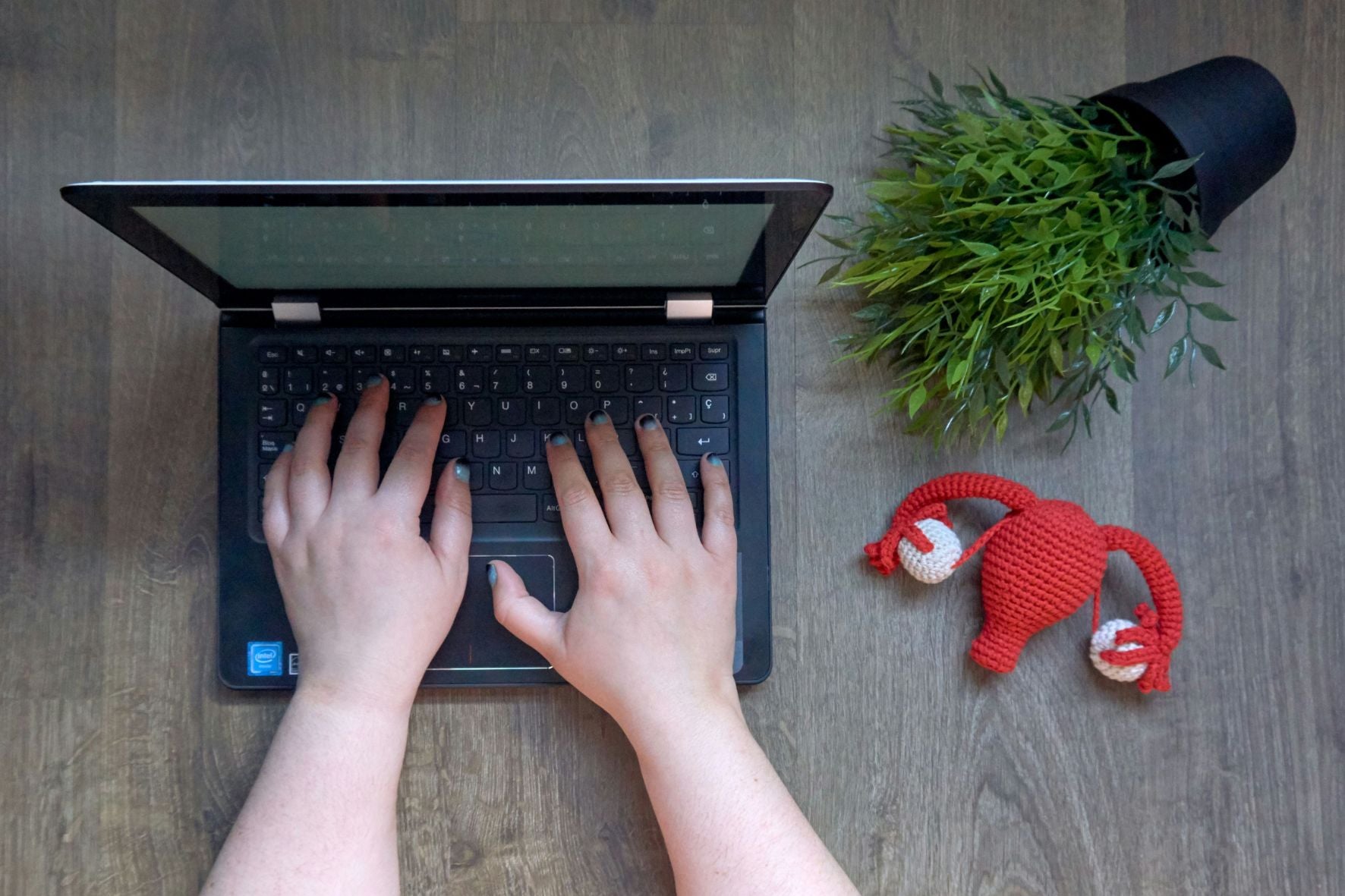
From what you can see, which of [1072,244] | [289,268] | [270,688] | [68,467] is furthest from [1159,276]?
[68,467]

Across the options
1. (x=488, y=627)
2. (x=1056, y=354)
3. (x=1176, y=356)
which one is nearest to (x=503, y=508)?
(x=488, y=627)

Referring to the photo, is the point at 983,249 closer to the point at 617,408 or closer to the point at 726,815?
the point at 617,408

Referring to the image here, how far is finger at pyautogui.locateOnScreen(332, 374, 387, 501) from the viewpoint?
73cm

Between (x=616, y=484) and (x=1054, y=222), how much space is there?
15.5 inches

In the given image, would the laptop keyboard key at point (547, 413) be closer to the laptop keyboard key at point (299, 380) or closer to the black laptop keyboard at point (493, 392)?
the black laptop keyboard at point (493, 392)

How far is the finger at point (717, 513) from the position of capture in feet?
2.43

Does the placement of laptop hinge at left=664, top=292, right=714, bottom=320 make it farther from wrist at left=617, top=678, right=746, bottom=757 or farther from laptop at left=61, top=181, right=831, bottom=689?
wrist at left=617, top=678, right=746, bottom=757

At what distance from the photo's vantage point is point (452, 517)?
0.73 meters

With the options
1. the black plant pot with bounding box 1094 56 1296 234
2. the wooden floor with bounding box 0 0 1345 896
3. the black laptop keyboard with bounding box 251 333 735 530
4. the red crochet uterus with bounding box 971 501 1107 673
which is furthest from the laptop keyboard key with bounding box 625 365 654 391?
the black plant pot with bounding box 1094 56 1296 234

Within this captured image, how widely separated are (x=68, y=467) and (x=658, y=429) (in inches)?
20.1

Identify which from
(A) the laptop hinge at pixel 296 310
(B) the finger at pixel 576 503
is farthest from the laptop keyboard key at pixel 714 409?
(A) the laptop hinge at pixel 296 310

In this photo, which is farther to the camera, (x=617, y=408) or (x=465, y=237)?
(x=617, y=408)

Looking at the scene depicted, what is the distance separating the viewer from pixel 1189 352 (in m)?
0.78

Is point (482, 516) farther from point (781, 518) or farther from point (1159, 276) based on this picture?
point (1159, 276)
